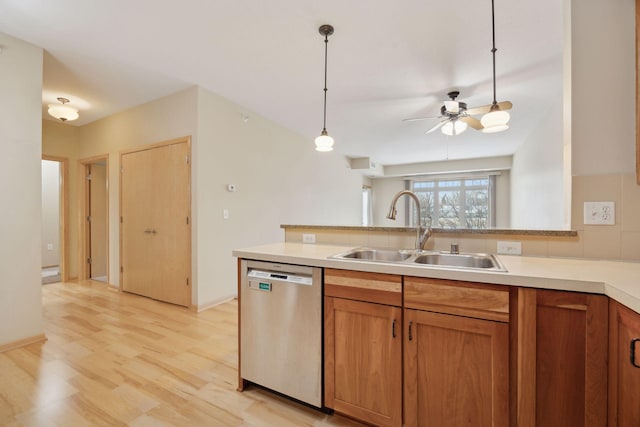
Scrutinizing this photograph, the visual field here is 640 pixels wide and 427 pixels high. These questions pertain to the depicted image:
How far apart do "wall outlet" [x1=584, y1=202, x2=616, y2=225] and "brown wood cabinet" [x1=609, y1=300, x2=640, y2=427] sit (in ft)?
2.09

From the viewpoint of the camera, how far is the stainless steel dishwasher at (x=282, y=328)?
1465 mm

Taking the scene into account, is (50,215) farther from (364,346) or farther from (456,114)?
(456,114)

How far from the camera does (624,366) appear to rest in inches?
35.2

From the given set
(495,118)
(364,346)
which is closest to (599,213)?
(495,118)

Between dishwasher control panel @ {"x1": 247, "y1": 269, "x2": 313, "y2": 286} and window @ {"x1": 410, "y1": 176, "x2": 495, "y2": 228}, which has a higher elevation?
window @ {"x1": 410, "y1": 176, "x2": 495, "y2": 228}

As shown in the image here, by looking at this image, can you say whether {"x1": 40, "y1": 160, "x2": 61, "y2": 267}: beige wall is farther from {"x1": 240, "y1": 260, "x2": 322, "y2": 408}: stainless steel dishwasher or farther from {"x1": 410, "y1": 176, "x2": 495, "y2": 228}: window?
{"x1": 410, "y1": 176, "x2": 495, "y2": 228}: window

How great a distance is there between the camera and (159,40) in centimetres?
222

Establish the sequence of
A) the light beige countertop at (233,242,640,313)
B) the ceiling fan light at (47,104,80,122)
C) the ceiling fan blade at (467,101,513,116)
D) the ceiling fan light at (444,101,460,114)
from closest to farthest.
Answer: the light beige countertop at (233,242,640,313), the ceiling fan blade at (467,101,513,116), the ceiling fan light at (444,101,460,114), the ceiling fan light at (47,104,80,122)

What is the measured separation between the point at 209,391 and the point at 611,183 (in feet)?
8.39

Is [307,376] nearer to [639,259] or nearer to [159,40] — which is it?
[639,259]

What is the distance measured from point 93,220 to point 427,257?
5.25m

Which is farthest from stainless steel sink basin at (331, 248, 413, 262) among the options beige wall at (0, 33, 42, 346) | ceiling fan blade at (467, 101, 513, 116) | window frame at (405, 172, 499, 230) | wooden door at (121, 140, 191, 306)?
window frame at (405, 172, 499, 230)

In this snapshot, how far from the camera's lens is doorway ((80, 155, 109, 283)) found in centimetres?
434

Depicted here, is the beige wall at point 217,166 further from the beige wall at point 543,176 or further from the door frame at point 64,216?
the beige wall at point 543,176
